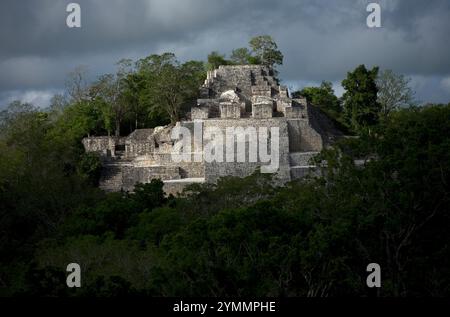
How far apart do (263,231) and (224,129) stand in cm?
1572

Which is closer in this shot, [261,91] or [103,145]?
[103,145]

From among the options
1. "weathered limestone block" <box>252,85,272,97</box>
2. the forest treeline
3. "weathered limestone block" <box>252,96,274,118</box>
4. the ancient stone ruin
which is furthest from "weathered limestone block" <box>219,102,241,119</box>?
the forest treeline

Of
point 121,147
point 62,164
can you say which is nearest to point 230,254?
point 62,164

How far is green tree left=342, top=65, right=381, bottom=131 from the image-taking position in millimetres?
38375

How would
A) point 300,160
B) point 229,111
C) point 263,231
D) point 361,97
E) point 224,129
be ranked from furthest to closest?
1. point 361,97
2. point 229,111
3. point 224,129
4. point 300,160
5. point 263,231

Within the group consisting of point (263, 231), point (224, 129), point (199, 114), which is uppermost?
point (199, 114)

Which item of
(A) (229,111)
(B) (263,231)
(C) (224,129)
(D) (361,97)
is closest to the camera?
(B) (263,231)

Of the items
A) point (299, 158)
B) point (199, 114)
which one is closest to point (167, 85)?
point (199, 114)

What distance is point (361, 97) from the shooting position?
125 feet

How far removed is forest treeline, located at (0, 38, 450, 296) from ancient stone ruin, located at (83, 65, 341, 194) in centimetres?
546

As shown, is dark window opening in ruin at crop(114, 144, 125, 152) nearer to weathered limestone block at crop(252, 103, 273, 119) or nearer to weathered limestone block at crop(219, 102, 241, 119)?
weathered limestone block at crop(219, 102, 241, 119)

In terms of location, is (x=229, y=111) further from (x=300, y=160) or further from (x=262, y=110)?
(x=300, y=160)

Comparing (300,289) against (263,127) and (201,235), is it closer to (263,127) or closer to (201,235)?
(201,235)

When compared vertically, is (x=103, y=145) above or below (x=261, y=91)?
below
